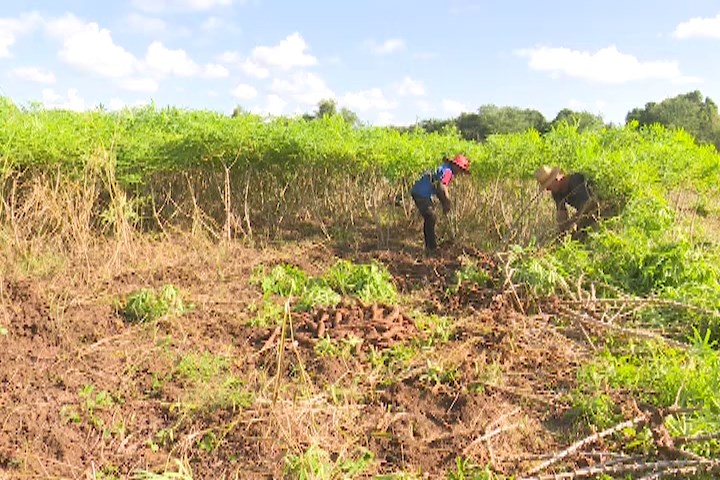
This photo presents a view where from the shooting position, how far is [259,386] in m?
4.16

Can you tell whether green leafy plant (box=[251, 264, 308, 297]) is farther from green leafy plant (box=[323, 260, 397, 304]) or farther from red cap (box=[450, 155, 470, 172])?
red cap (box=[450, 155, 470, 172])

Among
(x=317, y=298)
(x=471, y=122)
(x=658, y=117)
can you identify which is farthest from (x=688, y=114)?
(x=317, y=298)

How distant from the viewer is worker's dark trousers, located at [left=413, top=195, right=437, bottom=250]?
8.05 m

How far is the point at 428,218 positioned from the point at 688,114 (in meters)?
26.2

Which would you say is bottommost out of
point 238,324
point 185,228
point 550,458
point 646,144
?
point 550,458

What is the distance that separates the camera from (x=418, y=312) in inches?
221

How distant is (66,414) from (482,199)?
6.54 meters

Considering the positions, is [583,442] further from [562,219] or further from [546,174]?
[562,219]

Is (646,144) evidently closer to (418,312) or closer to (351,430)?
(418,312)

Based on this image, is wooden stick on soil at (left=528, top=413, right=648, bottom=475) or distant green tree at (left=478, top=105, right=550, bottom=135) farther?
distant green tree at (left=478, top=105, right=550, bottom=135)

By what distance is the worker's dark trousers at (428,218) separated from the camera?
317 inches

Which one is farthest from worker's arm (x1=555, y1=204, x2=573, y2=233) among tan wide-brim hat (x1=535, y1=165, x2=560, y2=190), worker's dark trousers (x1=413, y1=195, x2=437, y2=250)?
worker's dark trousers (x1=413, y1=195, x2=437, y2=250)

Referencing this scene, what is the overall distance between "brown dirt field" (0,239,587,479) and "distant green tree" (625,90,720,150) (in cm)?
2641

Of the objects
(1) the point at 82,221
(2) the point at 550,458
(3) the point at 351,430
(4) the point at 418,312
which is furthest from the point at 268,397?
(1) the point at 82,221
